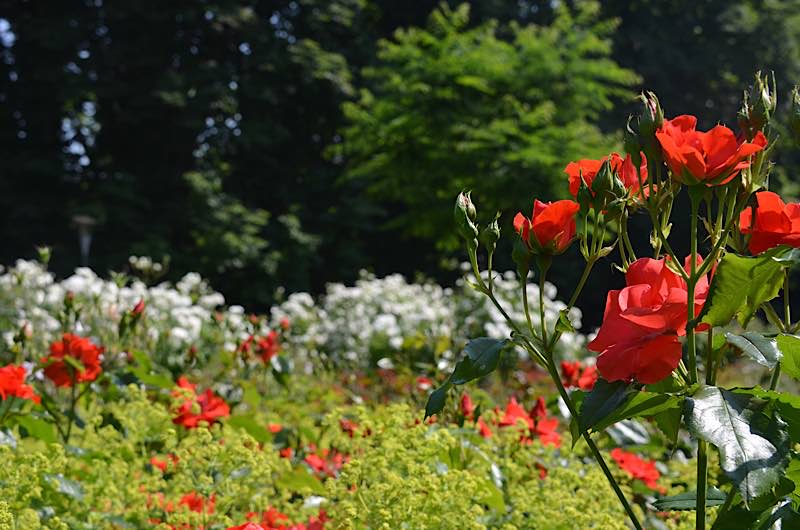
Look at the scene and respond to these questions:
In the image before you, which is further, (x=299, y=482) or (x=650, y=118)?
(x=299, y=482)

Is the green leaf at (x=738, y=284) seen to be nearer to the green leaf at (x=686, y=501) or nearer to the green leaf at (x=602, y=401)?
the green leaf at (x=602, y=401)

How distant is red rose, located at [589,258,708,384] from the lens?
92 cm

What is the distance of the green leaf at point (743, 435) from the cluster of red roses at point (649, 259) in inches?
2.6

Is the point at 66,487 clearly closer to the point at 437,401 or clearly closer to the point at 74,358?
the point at 74,358

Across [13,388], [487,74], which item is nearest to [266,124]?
[487,74]

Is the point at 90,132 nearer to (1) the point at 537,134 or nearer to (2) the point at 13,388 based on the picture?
(1) the point at 537,134

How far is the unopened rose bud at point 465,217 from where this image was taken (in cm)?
105

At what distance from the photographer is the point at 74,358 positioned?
83.3 inches

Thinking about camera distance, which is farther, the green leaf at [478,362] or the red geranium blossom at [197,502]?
the red geranium blossom at [197,502]

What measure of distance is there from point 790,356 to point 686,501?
Answer: 0.82ft

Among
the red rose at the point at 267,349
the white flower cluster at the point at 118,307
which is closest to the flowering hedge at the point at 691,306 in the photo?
the red rose at the point at 267,349

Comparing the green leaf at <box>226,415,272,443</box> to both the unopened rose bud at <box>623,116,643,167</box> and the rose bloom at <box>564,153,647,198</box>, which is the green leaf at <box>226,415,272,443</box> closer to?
the rose bloom at <box>564,153,647,198</box>

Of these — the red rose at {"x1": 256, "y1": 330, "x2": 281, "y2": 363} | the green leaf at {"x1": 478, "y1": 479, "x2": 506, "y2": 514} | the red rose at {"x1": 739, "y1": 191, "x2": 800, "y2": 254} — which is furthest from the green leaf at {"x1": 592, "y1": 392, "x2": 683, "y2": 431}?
the red rose at {"x1": 256, "y1": 330, "x2": 281, "y2": 363}


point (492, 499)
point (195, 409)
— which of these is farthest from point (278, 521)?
point (195, 409)
